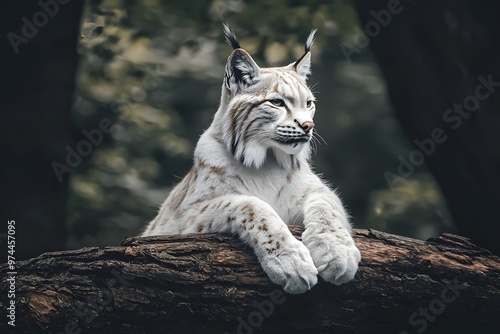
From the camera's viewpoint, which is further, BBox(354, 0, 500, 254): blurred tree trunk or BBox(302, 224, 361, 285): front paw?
BBox(354, 0, 500, 254): blurred tree trunk

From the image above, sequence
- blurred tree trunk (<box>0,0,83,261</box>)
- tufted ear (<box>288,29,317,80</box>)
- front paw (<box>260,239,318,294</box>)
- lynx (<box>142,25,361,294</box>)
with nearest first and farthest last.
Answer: front paw (<box>260,239,318,294</box>), lynx (<box>142,25,361,294</box>), tufted ear (<box>288,29,317,80</box>), blurred tree trunk (<box>0,0,83,261</box>)

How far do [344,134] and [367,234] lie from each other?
358 cm

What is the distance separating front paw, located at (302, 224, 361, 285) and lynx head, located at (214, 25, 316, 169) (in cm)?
70

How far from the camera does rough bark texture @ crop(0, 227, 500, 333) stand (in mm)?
4539


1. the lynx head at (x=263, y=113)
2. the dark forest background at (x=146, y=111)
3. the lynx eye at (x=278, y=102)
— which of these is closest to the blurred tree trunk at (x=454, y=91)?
the lynx head at (x=263, y=113)

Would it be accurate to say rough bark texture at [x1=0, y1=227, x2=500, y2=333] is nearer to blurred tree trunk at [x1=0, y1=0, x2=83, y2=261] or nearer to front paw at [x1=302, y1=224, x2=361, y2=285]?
front paw at [x1=302, y1=224, x2=361, y2=285]

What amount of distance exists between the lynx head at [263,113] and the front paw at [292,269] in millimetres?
935

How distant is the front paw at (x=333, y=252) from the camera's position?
176 inches

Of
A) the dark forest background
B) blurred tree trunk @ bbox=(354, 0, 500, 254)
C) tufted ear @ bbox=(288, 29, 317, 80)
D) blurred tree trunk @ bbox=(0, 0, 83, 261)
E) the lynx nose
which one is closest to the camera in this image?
the lynx nose

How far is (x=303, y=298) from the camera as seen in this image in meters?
4.51

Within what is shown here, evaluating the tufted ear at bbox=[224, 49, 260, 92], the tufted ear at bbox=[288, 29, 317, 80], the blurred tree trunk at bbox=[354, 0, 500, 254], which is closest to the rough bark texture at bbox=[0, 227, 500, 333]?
the blurred tree trunk at bbox=[354, 0, 500, 254]

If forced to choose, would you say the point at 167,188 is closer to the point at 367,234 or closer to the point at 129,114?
the point at 129,114

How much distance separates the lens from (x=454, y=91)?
215 inches

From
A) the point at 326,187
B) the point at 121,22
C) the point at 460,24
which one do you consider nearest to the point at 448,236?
the point at 326,187
